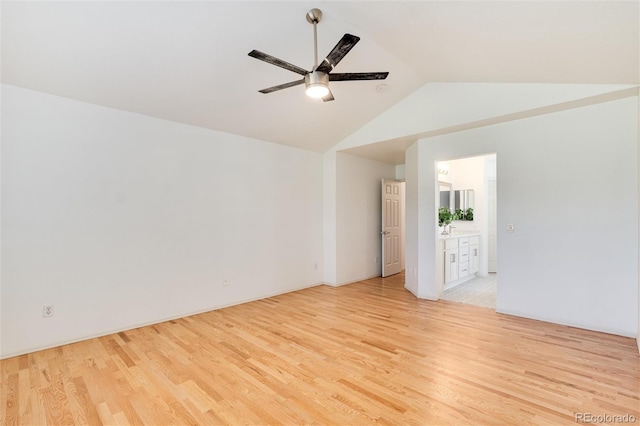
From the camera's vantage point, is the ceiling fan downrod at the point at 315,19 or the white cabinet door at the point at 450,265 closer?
the ceiling fan downrod at the point at 315,19

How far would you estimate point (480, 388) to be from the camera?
2191mm

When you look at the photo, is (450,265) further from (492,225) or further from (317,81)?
(317,81)

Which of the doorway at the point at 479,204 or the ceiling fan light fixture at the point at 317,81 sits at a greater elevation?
the ceiling fan light fixture at the point at 317,81

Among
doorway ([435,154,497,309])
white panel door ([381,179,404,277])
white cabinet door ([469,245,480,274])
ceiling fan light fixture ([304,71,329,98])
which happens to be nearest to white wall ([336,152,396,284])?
white panel door ([381,179,404,277])

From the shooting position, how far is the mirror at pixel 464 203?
6.61 meters

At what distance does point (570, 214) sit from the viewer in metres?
3.41

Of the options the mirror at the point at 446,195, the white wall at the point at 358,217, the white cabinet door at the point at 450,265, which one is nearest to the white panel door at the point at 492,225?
the mirror at the point at 446,195

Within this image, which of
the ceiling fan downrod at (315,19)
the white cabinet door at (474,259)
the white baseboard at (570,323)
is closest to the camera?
the ceiling fan downrod at (315,19)

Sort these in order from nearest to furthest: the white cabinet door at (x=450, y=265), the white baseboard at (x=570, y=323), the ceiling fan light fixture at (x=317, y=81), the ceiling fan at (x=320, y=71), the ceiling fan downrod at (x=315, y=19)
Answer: the ceiling fan at (x=320, y=71) < the ceiling fan light fixture at (x=317, y=81) < the ceiling fan downrod at (x=315, y=19) < the white baseboard at (x=570, y=323) < the white cabinet door at (x=450, y=265)

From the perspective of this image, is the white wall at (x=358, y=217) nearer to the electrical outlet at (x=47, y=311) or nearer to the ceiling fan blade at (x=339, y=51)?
the ceiling fan blade at (x=339, y=51)

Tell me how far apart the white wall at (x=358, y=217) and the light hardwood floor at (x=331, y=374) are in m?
2.13

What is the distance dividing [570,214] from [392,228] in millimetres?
3448

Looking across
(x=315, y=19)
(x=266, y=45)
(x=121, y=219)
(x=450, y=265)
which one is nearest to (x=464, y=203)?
(x=450, y=265)

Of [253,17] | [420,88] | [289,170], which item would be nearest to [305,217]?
[289,170]
